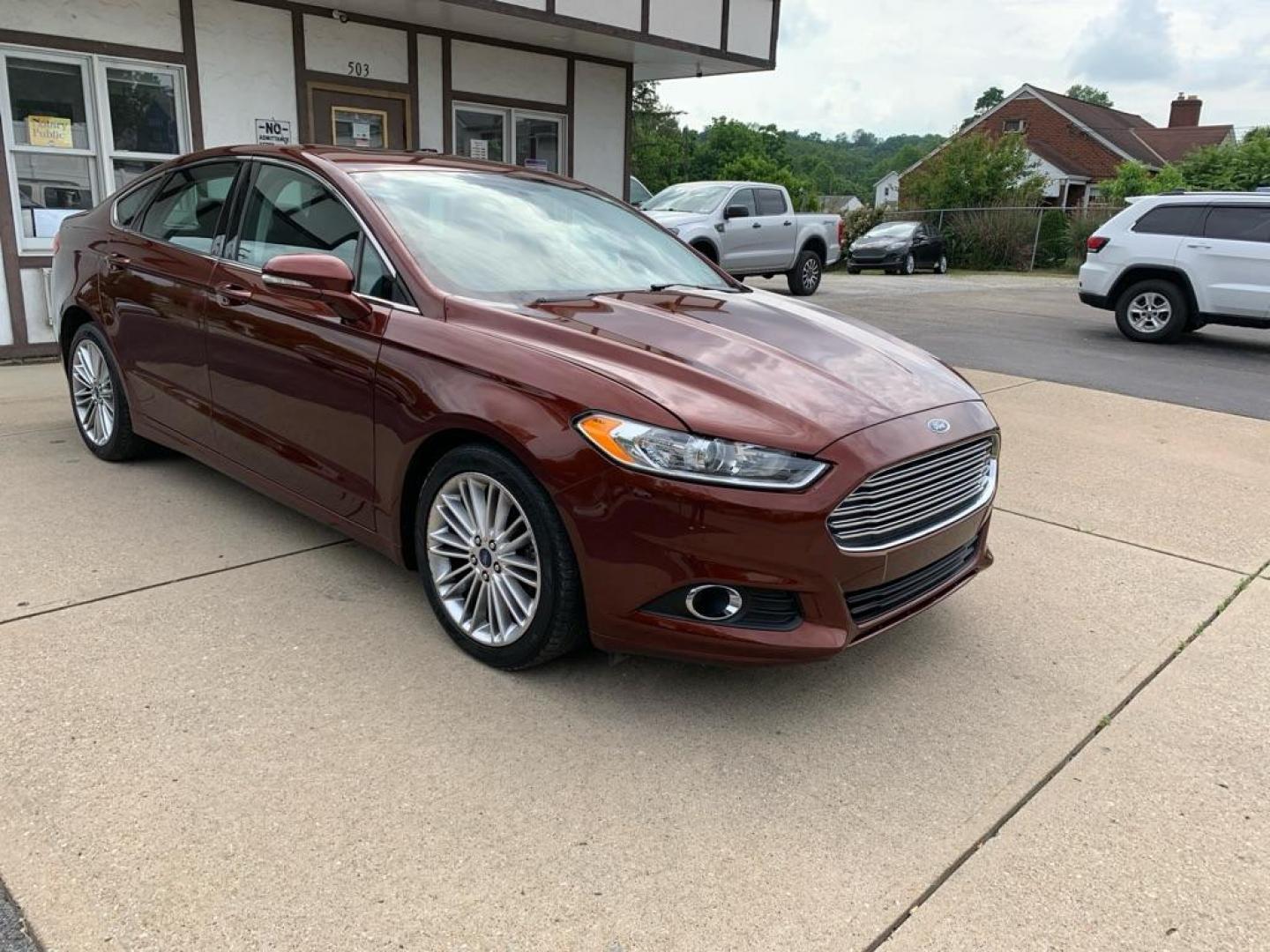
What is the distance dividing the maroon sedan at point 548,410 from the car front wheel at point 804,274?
11.8m

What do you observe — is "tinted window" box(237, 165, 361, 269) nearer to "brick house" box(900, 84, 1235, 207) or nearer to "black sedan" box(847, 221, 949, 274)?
"black sedan" box(847, 221, 949, 274)

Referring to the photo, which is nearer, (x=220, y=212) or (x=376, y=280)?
(x=376, y=280)

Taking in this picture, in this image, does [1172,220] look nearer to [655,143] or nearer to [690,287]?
[690,287]

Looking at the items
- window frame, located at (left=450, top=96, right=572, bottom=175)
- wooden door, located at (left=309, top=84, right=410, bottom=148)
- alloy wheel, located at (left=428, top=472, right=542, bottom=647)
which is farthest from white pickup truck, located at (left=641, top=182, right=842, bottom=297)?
alloy wheel, located at (left=428, top=472, right=542, bottom=647)

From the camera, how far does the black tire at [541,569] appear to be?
2.88 metres

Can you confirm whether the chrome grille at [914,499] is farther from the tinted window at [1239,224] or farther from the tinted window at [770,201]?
the tinted window at [770,201]

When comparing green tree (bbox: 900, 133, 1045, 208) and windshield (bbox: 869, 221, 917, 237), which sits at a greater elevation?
green tree (bbox: 900, 133, 1045, 208)

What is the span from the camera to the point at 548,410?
9.41ft

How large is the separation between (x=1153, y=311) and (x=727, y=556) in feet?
36.0

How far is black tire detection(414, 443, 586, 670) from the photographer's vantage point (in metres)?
2.88

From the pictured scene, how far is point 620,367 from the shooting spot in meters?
2.90

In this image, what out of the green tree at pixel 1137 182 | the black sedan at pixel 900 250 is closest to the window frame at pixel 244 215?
the black sedan at pixel 900 250

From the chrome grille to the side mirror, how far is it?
1831 millimetres

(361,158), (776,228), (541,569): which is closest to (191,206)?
(361,158)
